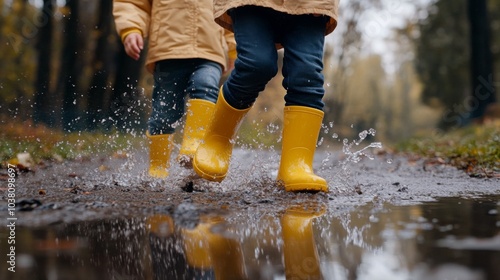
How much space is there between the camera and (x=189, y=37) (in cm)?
402

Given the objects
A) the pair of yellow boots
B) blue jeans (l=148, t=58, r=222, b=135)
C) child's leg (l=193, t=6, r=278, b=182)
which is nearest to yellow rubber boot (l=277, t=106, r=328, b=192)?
the pair of yellow boots

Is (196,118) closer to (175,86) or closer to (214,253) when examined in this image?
(175,86)

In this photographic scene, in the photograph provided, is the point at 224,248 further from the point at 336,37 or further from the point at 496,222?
the point at 336,37

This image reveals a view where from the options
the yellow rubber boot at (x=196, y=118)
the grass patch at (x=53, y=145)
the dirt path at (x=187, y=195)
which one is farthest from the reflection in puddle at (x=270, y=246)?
the grass patch at (x=53, y=145)

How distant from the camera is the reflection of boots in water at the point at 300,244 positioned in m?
1.34

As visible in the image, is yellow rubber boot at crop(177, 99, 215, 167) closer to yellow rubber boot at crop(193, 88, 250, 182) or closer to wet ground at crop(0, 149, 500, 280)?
yellow rubber boot at crop(193, 88, 250, 182)

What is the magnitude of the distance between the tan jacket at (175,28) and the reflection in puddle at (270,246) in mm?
2077

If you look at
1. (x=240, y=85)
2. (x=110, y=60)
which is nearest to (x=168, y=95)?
(x=240, y=85)

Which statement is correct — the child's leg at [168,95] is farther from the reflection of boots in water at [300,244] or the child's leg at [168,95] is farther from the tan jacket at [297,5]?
the reflection of boots in water at [300,244]

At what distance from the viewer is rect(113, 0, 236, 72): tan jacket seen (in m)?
4.00

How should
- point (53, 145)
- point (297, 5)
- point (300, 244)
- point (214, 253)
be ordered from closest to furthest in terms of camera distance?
point (214, 253)
point (300, 244)
point (297, 5)
point (53, 145)

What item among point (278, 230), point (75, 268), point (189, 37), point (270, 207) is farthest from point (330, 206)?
point (189, 37)

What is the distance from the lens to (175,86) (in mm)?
4051

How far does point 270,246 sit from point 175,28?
107 inches
